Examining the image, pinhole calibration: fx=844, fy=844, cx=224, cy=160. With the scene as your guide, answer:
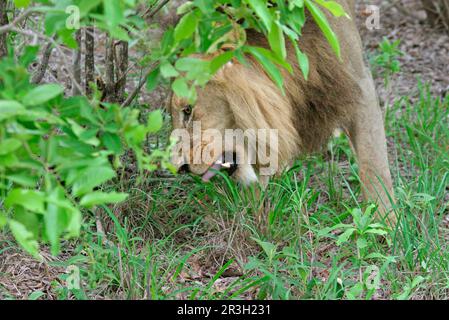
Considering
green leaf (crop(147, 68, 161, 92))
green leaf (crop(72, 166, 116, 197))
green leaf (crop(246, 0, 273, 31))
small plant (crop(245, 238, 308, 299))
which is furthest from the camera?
small plant (crop(245, 238, 308, 299))

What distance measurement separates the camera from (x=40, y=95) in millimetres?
2162

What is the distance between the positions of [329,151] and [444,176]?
0.92 m

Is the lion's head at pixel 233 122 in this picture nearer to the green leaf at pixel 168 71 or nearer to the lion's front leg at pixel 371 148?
the lion's front leg at pixel 371 148

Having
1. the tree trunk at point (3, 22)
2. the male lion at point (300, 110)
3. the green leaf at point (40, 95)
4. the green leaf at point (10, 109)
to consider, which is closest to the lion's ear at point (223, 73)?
the male lion at point (300, 110)

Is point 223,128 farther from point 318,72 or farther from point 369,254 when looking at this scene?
point 369,254

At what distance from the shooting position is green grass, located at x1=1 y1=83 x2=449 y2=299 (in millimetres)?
3299

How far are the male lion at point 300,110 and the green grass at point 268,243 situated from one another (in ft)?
→ 0.50

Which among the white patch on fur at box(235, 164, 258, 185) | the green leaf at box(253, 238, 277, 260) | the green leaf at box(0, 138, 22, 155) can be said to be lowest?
the green leaf at box(253, 238, 277, 260)

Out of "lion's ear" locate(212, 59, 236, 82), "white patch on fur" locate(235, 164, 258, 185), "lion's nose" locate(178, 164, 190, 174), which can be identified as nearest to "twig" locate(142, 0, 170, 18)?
"lion's ear" locate(212, 59, 236, 82)

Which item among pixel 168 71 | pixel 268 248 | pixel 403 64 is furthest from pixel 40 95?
pixel 403 64

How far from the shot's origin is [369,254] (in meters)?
3.45

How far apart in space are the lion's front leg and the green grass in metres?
0.11

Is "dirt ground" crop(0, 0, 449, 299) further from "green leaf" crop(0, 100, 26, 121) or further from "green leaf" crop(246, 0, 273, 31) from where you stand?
"green leaf" crop(246, 0, 273, 31)
